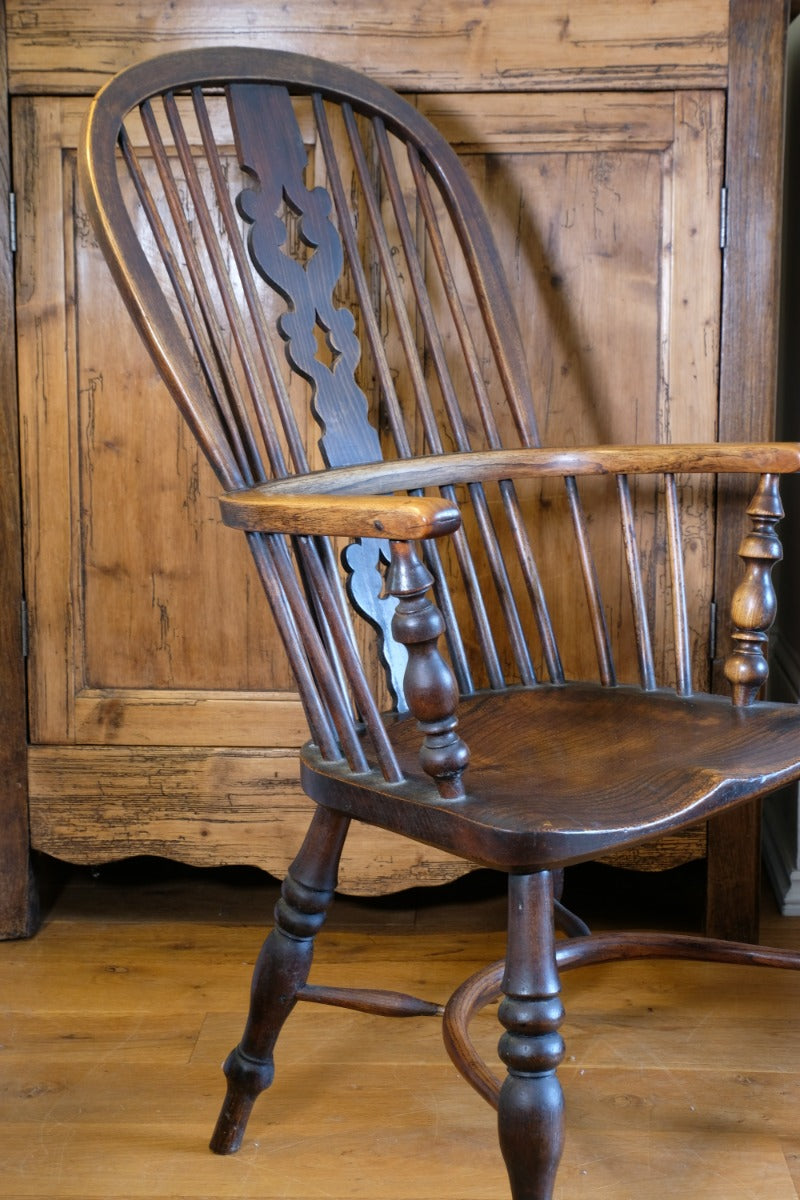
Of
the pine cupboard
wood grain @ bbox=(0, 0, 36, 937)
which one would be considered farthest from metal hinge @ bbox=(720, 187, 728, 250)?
wood grain @ bbox=(0, 0, 36, 937)

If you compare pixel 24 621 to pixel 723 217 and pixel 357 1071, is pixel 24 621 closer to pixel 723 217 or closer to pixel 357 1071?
pixel 357 1071

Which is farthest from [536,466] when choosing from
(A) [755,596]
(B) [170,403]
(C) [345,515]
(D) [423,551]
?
(B) [170,403]

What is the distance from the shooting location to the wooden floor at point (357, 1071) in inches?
48.5

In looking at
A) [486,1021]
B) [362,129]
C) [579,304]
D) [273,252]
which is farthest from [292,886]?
[362,129]

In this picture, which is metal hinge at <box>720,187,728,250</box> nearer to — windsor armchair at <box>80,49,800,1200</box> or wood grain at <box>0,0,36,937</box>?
windsor armchair at <box>80,49,800,1200</box>

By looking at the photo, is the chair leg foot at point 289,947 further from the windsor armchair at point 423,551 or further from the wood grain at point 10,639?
the wood grain at point 10,639

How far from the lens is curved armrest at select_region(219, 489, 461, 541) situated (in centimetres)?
89

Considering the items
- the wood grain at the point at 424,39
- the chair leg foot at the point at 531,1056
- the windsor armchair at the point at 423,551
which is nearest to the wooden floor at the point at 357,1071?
the windsor armchair at the point at 423,551

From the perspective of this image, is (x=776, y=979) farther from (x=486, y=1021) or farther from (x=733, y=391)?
(x=733, y=391)

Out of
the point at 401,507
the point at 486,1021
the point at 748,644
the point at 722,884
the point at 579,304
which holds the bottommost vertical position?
the point at 486,1021

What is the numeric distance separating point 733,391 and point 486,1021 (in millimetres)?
888

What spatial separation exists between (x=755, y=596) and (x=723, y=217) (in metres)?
0.61

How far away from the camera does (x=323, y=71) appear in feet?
4.57

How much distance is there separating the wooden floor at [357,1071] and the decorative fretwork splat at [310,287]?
480 millimetres
